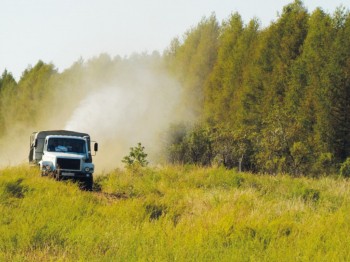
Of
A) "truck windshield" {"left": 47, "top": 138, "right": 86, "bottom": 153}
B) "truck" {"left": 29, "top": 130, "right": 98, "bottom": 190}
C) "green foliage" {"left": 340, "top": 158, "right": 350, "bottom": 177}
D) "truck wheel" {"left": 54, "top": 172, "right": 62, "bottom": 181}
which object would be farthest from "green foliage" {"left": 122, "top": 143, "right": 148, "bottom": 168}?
"green foliage" {"left": 340, "top": 158, "right": 350, "bottom": 177}

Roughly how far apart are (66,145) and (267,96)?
1368 centimetres

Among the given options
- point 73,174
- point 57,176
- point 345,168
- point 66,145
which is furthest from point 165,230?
point 345,168

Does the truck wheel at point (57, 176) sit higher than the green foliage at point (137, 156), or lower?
lower

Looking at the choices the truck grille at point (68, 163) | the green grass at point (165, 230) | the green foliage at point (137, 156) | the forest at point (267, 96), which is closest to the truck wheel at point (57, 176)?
the truck grille at point (68, 163)

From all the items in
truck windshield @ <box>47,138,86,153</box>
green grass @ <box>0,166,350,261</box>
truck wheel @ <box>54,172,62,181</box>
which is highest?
truck windshield @ <box>47,138,86,153</box>

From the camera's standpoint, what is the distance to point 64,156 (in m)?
16.7

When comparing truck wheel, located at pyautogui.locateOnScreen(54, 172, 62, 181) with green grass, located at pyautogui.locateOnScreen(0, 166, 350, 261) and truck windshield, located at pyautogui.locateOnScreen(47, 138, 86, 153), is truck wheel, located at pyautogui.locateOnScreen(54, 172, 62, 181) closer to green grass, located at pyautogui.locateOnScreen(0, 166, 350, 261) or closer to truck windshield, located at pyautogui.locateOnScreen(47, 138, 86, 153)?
truck windshield, located at pyautogui.locateOnScreen(47, 138, 86, 153)

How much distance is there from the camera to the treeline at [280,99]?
78.3ft

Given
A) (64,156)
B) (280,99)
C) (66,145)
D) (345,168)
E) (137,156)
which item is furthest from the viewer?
(280,99)

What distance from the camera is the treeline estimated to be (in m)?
23.9

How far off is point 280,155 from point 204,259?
63.5 ft

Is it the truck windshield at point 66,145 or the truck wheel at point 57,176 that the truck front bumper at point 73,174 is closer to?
the truck wheel at point 57,176

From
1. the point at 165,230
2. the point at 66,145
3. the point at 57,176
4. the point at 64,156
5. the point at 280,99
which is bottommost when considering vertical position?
the point at 165,230

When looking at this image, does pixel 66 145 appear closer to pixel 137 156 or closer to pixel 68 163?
pixel 68 163
